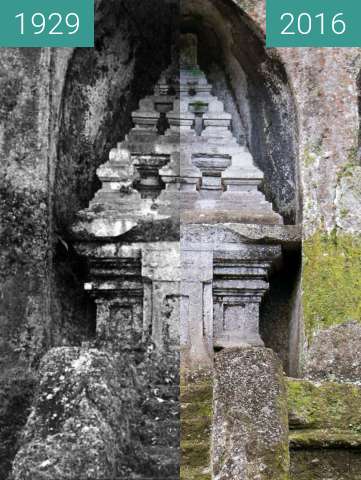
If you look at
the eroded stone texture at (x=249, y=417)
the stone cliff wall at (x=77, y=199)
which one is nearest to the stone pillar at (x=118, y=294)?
the stone cliff wall at (x=77, y=199)

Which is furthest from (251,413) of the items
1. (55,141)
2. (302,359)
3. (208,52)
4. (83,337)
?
(208,52)

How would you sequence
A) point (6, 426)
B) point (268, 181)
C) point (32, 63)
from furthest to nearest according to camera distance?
point (268, 181) < point (32, 63) < point (6, 426)

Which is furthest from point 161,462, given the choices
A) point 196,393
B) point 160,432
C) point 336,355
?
point 336,355

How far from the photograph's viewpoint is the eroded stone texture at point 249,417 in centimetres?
422

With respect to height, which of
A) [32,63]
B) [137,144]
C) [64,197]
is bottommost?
[64,197]

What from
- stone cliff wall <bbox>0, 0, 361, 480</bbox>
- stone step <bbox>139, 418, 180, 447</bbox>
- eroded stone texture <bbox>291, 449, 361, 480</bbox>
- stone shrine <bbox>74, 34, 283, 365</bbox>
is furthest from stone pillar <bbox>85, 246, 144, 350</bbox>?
eroded stone texture <bbox>291, 449, 361, 480</bbox>

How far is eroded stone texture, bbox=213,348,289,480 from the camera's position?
422 cm

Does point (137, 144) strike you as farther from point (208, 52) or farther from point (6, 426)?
point (6, 426)

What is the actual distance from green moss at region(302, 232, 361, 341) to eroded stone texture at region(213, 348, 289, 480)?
1305 mm

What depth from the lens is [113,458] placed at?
13.8 ft

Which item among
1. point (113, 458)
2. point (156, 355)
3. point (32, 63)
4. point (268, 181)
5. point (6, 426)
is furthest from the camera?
point (268, 181)

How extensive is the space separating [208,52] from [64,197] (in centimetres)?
185

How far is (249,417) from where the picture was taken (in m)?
4.42

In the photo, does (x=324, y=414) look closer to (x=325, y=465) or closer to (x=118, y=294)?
(x=325, y=465)
